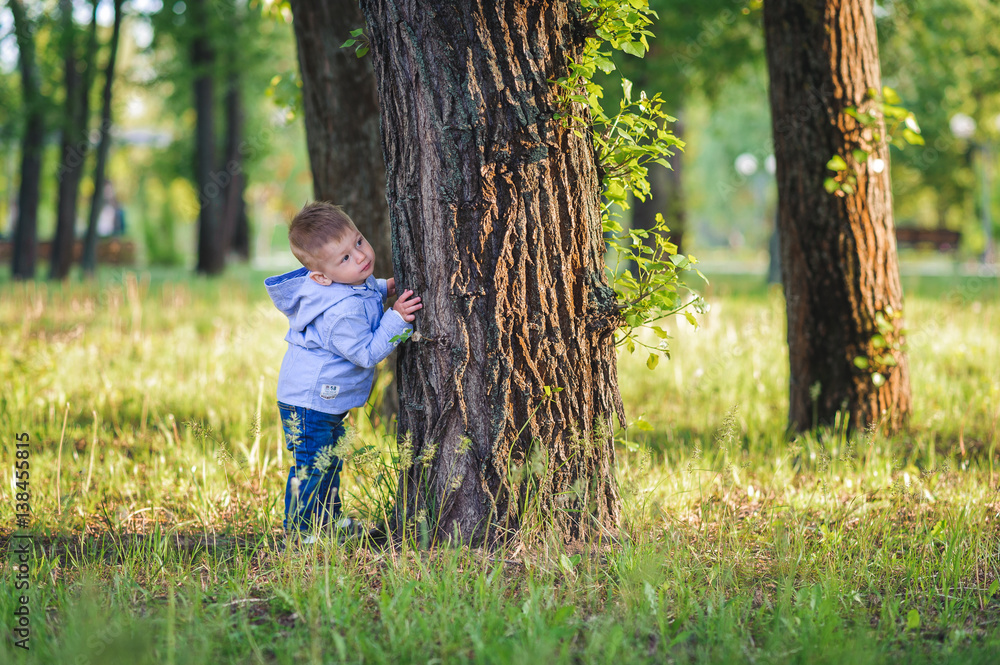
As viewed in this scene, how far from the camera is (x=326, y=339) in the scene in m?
2.90

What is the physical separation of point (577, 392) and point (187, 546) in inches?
61.5

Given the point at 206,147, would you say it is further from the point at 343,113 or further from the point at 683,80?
the point at 343,113

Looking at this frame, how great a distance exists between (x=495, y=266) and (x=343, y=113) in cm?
234

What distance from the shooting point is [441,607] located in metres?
2.15

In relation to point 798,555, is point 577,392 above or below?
above

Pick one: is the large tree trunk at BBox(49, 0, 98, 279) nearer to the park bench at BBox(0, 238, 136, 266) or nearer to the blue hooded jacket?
the park bench at BBox(0, 238, 136, 266)

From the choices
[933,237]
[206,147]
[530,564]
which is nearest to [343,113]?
[530,564]

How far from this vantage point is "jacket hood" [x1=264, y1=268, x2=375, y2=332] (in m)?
2.92

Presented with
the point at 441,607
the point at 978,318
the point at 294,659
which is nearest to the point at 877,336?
the point at 441,607

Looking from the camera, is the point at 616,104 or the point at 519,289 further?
the point at 616,104

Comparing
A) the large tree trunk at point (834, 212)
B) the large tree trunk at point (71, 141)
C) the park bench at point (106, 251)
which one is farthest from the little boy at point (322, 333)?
the park bench at point (106, 251)

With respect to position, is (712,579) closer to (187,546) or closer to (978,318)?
(187,546)

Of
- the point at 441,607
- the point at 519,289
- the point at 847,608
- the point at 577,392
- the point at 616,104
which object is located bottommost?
the point at 847,608

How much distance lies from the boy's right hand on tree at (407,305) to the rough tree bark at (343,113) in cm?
181
